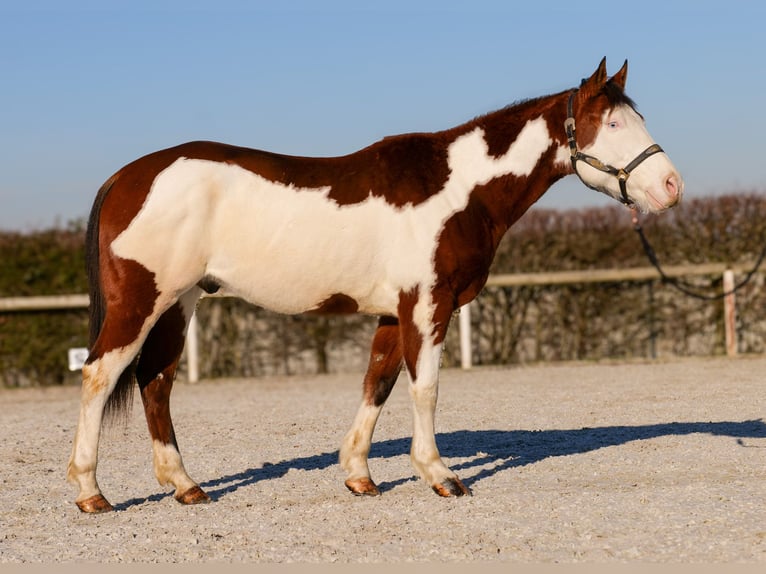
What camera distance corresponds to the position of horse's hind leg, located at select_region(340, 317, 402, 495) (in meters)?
5.98

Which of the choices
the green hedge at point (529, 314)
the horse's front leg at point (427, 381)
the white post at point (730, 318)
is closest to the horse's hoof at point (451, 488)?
the horse's front leg at point (427, 381)

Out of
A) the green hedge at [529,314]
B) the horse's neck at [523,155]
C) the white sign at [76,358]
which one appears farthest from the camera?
the green hedge at [529,314]

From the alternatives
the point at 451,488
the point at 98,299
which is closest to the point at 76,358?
the point at 98,299

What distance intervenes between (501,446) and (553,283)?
679cm

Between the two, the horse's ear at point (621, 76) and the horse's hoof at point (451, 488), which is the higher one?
the horse's ear at point (621, 76)

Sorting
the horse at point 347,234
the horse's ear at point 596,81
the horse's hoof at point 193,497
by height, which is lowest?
the horse's hoof at point 193,497

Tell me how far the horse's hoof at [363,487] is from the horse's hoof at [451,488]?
37 cm

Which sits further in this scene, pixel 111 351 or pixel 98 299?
pixel 98 299

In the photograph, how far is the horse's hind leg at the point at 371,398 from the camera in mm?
5977

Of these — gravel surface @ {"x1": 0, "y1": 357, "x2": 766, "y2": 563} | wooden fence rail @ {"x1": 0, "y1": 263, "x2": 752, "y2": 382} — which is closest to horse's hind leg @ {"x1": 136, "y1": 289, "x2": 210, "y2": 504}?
gravel surface @ {"x1": 0, "y1": 357, "x2": 766, "y2": 563}

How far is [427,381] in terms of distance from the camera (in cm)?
569

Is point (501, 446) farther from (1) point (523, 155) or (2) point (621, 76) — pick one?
(2) point (621, 76)

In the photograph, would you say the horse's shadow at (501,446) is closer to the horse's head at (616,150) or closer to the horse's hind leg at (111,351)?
the horse's hind leg at (111,351)

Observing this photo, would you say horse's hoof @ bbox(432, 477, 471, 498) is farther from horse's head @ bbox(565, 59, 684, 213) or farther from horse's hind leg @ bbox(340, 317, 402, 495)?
horse's head @ bbox(565, 59, 684, 213)
